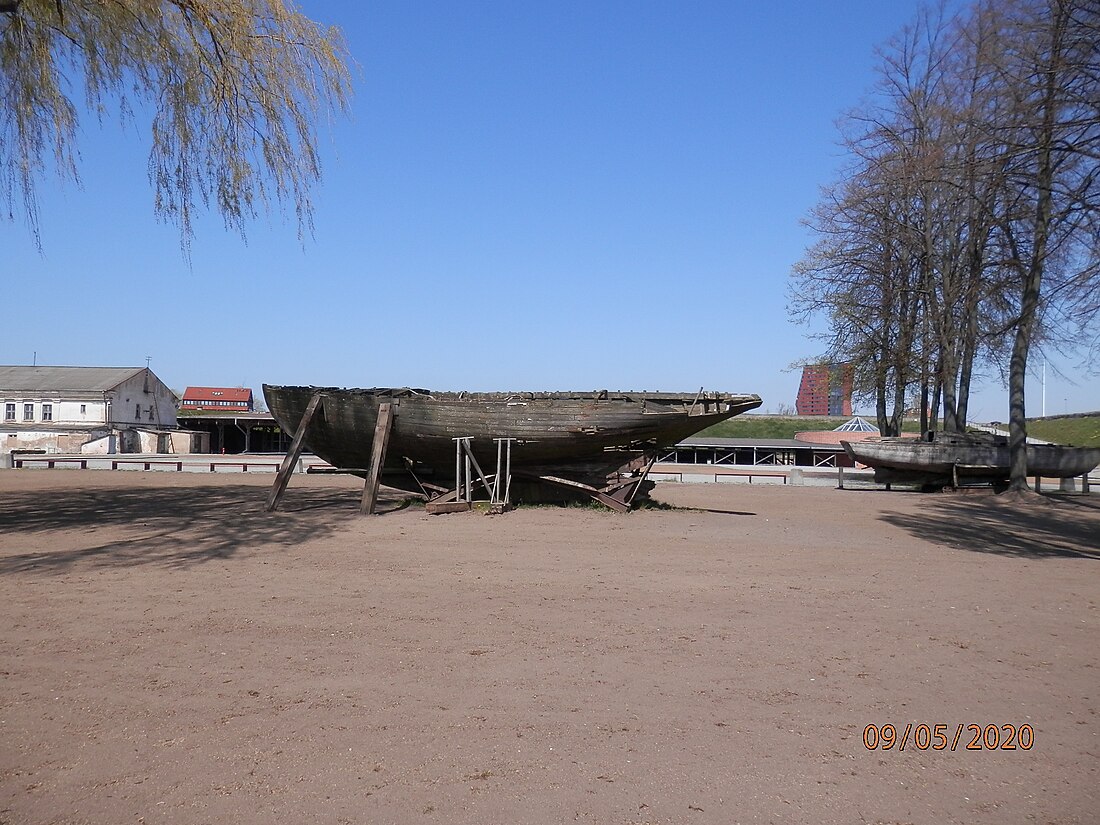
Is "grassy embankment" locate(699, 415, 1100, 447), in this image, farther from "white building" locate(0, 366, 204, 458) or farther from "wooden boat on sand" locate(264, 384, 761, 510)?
"wooden boat on sand" locate(264, 384, 761, 510)

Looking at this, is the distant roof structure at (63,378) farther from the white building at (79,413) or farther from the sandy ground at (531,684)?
the sandy ground at (531,684)

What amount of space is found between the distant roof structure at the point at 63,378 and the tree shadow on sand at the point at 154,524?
29649 mm

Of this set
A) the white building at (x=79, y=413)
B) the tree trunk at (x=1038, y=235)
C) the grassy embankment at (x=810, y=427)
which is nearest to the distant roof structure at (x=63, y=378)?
the white building at (x=79, y=413)

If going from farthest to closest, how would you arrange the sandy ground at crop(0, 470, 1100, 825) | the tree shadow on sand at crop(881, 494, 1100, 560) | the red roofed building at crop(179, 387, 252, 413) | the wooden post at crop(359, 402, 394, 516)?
the red roofed building at crop(179, 387, 252, 413) → the wooden post at crop(359, 402, 394, 516) → the tree shadow on sand at crop(881, 494, 1100, 560) → the sandy ground at crop(0, 470, 1100, 825)

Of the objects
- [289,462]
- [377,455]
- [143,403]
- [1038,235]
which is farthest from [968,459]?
[143,403]

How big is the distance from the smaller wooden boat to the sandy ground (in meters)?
13.4

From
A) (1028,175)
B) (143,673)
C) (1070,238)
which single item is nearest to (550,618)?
(143,673)

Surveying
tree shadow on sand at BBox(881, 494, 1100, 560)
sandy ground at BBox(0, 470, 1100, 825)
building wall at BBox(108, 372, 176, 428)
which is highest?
building wall at BBox(108, 372, 176, 428)

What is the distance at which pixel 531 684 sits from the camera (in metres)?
4.35

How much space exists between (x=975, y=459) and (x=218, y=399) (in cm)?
4890

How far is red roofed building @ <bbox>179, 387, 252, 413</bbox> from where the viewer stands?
54469 millimetres

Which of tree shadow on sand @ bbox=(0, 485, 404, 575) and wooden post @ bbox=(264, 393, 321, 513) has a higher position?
wooden post @ bbox=(264, 393, 321, 513)
